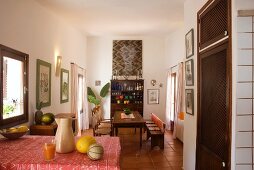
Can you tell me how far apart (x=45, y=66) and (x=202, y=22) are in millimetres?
3109

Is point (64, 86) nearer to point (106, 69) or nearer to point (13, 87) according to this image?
point (13, 87)

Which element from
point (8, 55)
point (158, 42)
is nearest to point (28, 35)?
point (8, 55)

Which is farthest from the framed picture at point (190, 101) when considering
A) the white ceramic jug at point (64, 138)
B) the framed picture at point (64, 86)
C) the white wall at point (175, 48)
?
the framed picture at point (64, 86)

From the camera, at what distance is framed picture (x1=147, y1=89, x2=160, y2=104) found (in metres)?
8.26

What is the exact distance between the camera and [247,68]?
192 cm

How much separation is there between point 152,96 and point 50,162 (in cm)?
688

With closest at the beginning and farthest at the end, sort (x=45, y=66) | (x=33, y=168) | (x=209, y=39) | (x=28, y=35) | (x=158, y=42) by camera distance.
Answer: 1. (x=33, y=168)
2. (x=209, y=39)
3. (x=28, y=35)
4. (x=45, y=66)
5. (x=158, y=42)

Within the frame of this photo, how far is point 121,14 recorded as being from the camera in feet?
17.0

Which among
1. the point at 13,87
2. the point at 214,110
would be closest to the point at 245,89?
the point at 214,110

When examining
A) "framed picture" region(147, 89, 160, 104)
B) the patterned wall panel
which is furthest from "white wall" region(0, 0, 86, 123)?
"framed picture" region(147, 89, 160, 104)

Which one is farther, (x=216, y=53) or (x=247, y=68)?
(x=216, y=53)

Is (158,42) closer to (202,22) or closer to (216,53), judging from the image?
(202,22)

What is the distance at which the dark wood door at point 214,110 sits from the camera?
2119 mm

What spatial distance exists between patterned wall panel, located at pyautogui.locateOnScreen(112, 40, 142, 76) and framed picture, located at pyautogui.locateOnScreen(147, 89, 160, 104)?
88 cm
